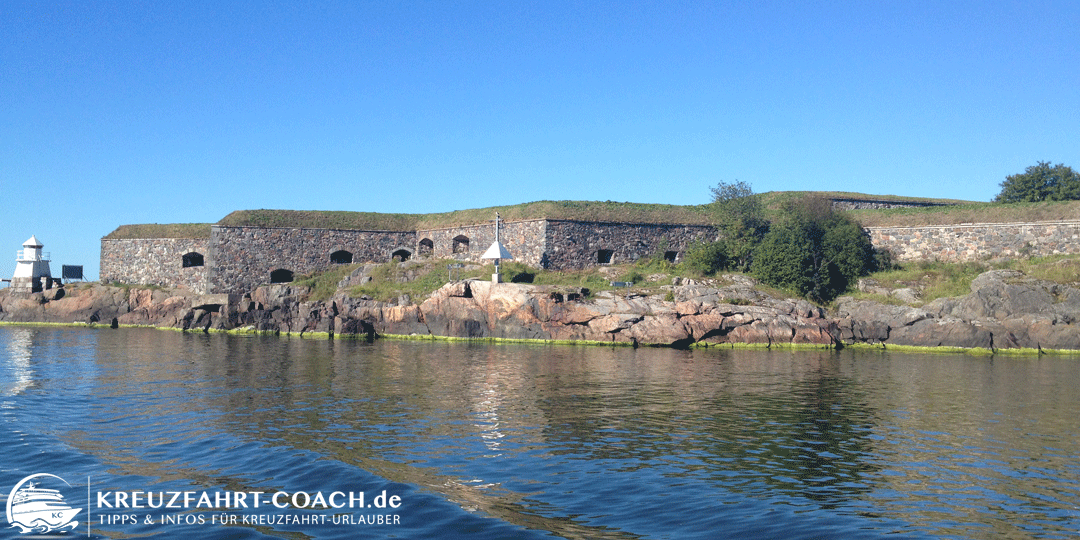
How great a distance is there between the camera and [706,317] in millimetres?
31984

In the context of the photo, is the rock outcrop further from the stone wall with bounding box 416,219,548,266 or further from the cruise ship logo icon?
the cruise ship logo icon

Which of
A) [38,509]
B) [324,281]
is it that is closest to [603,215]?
[324,281]

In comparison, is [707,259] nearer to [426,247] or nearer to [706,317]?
[706,317]

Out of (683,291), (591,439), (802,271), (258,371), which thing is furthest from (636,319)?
(591,439)

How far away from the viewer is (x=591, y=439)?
41.2 ft

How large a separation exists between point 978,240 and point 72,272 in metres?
57.1

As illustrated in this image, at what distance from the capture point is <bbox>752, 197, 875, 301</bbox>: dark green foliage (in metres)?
36.1

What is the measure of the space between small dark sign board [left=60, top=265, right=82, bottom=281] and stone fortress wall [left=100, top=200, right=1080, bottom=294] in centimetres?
169

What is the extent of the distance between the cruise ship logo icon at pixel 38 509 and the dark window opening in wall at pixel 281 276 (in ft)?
125

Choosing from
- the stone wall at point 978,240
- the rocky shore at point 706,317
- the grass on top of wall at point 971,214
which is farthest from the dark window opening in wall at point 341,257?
the stone wall at point 978,240

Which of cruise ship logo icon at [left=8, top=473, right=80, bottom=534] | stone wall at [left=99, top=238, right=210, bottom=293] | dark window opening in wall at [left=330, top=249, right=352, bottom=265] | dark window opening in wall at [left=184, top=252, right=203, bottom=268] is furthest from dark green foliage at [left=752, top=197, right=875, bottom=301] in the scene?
dark window opening in wall at [left=184, top=252, right=203, bottom=268]

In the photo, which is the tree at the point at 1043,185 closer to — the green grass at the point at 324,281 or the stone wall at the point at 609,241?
the stone wall at the point at 609,241

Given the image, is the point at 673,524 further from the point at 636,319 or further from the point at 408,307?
the point at 408,307

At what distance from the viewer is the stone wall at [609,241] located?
42.1 metres
